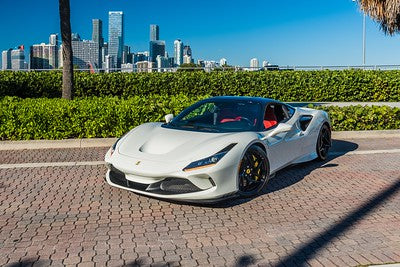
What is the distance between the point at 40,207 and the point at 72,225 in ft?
2.64

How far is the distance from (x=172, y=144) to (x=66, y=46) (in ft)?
27.0

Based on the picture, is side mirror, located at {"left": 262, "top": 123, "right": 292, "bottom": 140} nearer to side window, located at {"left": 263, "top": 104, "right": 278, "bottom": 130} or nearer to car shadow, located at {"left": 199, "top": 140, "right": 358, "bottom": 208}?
side window, located at {"left": 263, "top": 104, "right": 278, "bottom": 130}

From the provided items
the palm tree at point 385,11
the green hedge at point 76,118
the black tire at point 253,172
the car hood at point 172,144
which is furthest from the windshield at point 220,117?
the palm tree at point 385,11

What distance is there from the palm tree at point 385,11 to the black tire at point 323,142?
936 cm

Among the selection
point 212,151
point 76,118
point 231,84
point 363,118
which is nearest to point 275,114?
point 212,151

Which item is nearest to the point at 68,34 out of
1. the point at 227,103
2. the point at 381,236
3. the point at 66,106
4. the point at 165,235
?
the point at 66,106

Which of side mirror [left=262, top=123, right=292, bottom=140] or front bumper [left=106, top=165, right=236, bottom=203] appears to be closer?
front bumper [left=106, top=165, right=236, bottom=203]

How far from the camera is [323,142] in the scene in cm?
766

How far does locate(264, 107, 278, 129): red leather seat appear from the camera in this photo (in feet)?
21.0

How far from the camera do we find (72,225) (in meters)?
4.54

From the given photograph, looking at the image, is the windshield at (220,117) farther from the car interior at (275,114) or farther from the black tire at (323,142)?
the black tire at (323,142)

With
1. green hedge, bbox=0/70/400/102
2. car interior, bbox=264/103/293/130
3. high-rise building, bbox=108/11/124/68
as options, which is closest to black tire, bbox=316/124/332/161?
car interior, bbox=264/103/293/130

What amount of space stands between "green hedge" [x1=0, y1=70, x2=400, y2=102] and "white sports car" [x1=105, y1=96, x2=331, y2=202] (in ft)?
47.3

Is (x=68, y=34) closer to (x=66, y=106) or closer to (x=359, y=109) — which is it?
(x=66, y=106)
